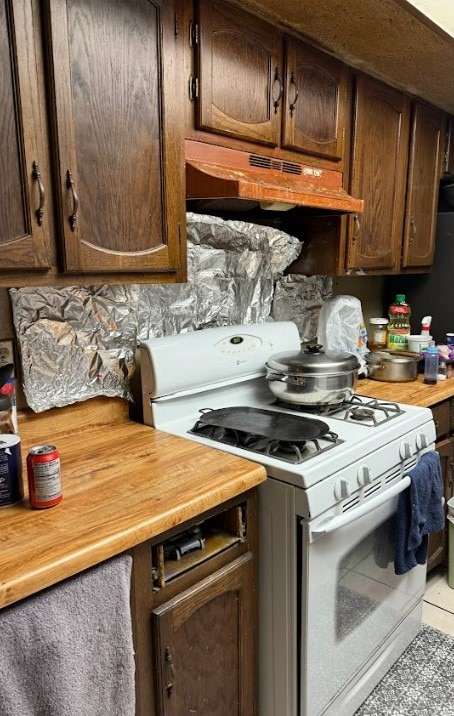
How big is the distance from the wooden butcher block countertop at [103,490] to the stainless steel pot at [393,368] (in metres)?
1.17

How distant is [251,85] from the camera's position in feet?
5.12

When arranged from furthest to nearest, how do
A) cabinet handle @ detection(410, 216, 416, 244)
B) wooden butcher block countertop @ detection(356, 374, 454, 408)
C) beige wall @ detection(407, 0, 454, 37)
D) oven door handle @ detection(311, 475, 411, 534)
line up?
cabinet handle @ detection(410, 216, 416, 244) < wooden butcher block countertop @ detection(356, 374, 454, 408) < beige wall @ detection(407, 0, 454, 37) < oven door handle @ detection(311, 475, 411, 534)

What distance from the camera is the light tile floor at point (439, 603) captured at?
6.62ft

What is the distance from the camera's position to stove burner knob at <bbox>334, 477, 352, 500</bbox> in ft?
4.35

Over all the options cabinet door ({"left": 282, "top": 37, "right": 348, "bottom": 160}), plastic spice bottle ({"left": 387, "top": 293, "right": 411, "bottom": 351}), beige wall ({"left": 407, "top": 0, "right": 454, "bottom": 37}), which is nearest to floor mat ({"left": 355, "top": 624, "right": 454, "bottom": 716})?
plastic spice bottle ({"left": 387, "top": 293, "right": 411, "bottom": 351})

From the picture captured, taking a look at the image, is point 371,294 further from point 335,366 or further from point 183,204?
point 183,204

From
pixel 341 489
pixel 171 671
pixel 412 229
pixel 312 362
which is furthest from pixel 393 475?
pixel 412 229

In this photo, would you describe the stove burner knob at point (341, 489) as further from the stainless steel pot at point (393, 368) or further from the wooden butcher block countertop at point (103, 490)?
the stainless steel pot at point (393, 368)

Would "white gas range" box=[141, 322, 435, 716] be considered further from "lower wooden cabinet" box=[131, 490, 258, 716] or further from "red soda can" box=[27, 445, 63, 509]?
"red soda can" box=[27, 445, 63, 509]

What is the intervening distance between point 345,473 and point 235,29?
4.28 feet

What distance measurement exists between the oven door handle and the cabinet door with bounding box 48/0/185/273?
78 centimetres

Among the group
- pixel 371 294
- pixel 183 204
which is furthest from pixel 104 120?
pixel 371 294

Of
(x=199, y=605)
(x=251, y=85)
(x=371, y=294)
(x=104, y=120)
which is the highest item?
(x=251, y=85)

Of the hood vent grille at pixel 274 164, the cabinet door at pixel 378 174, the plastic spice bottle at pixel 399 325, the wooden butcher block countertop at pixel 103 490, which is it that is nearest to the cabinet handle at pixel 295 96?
the hood vent grille at pixel 274 164
